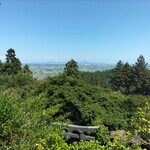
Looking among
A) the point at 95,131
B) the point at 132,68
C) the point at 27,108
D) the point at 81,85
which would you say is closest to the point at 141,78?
the point at 132,68

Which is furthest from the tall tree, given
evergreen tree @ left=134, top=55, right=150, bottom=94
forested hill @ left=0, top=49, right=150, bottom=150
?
evergreen tree @ left=134, top=55, right=150, bottom=94

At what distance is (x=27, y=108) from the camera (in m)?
4.14

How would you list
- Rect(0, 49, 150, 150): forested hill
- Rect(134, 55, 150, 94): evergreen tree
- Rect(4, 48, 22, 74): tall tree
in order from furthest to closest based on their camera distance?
1. Rect(134, 55, 150, 94): evergreen tree
2. Rect(4, 48, 22, 74): tall tree
3. Rect(0, 49, 150, 150): forested hill

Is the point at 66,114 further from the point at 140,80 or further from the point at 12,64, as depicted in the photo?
the point at 140,80

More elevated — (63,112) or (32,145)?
(32,145)

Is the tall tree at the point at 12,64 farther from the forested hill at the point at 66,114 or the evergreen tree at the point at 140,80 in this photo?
the evergreen tree at the point at 140,80

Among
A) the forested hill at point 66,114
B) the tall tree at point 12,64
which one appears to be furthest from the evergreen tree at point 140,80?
the forested hill at point 66,114

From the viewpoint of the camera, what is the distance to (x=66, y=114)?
686cm

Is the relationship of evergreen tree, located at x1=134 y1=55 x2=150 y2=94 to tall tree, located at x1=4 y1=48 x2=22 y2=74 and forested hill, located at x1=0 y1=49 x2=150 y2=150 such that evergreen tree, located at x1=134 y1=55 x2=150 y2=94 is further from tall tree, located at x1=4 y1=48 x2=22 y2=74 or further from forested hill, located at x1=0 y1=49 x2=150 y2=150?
forested hill, located at x1=0 y1=49 x2=150 y2=150

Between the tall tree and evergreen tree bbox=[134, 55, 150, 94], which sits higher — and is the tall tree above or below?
above

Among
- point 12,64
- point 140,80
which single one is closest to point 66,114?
point 12,64

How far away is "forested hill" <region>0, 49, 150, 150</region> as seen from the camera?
10.4ft

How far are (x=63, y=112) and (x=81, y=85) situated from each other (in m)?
1.64

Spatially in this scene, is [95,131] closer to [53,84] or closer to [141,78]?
[53,84]
